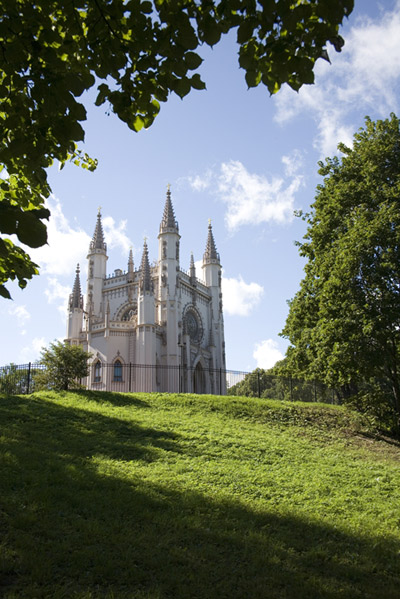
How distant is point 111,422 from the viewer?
44.5ft

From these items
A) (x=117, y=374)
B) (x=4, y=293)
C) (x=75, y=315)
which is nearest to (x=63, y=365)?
(x=117, y=374)

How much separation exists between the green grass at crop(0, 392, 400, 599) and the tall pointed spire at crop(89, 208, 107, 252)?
32306mm

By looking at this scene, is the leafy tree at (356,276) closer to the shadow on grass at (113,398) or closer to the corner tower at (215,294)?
the shadow on grass at (113,398)

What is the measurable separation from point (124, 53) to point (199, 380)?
3906 cm

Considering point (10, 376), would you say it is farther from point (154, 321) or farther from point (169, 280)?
point (169, 280)

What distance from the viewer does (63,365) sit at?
21188mm

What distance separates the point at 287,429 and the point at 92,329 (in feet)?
80.5

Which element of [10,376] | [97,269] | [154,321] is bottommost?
[10,376]

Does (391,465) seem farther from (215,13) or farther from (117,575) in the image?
(215,13)

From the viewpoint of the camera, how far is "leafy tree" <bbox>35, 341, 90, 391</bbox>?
21109mm

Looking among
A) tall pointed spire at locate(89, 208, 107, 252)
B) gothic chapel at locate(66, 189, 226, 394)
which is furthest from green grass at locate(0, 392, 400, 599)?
tall pointed spire at locate(89, 208, 107, 252)

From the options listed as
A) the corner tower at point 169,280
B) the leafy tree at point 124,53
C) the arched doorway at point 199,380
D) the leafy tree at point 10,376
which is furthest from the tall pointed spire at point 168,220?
the leafy tree at point 124,53

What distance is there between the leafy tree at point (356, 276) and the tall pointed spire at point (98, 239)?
90.4 feet

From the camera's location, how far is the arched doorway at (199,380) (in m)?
42.7
